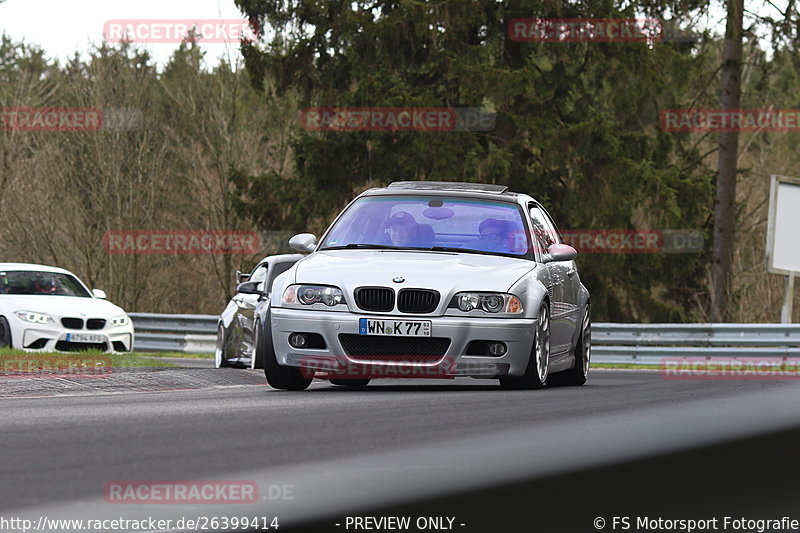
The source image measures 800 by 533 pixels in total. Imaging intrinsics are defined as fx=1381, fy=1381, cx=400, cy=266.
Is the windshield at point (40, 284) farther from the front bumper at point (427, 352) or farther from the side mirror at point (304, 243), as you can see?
Result: the front bumper at point (427, 352)

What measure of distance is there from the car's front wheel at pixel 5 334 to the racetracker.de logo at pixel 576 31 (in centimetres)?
Answer: 1508

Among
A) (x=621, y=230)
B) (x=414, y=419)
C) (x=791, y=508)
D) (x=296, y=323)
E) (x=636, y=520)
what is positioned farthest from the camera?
(x=621, y=230)

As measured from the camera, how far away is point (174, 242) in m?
39.7

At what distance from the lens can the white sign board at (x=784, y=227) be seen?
25.1 m

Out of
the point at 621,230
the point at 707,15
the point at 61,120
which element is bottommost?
the point at 621,230

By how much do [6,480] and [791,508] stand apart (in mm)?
2456

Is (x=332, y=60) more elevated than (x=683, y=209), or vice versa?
(x=332, y=60)

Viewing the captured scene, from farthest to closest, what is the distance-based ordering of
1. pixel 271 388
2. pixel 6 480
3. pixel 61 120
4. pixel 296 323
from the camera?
pixel 61 120 < pixel 271 388 < pixel 296 323 < pixel 6 480

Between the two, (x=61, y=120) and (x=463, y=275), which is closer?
(x=463, y=275)

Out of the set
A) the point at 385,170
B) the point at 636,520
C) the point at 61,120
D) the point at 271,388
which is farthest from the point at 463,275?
the point at 61,120

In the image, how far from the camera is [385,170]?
103ft

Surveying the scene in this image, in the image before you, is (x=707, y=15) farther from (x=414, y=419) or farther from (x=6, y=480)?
(x=6, y=480)

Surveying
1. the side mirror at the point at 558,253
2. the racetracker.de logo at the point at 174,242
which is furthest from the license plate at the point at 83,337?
the racetracker.de logo at the point at 174,242

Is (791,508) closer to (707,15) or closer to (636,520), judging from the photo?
(636,520)
